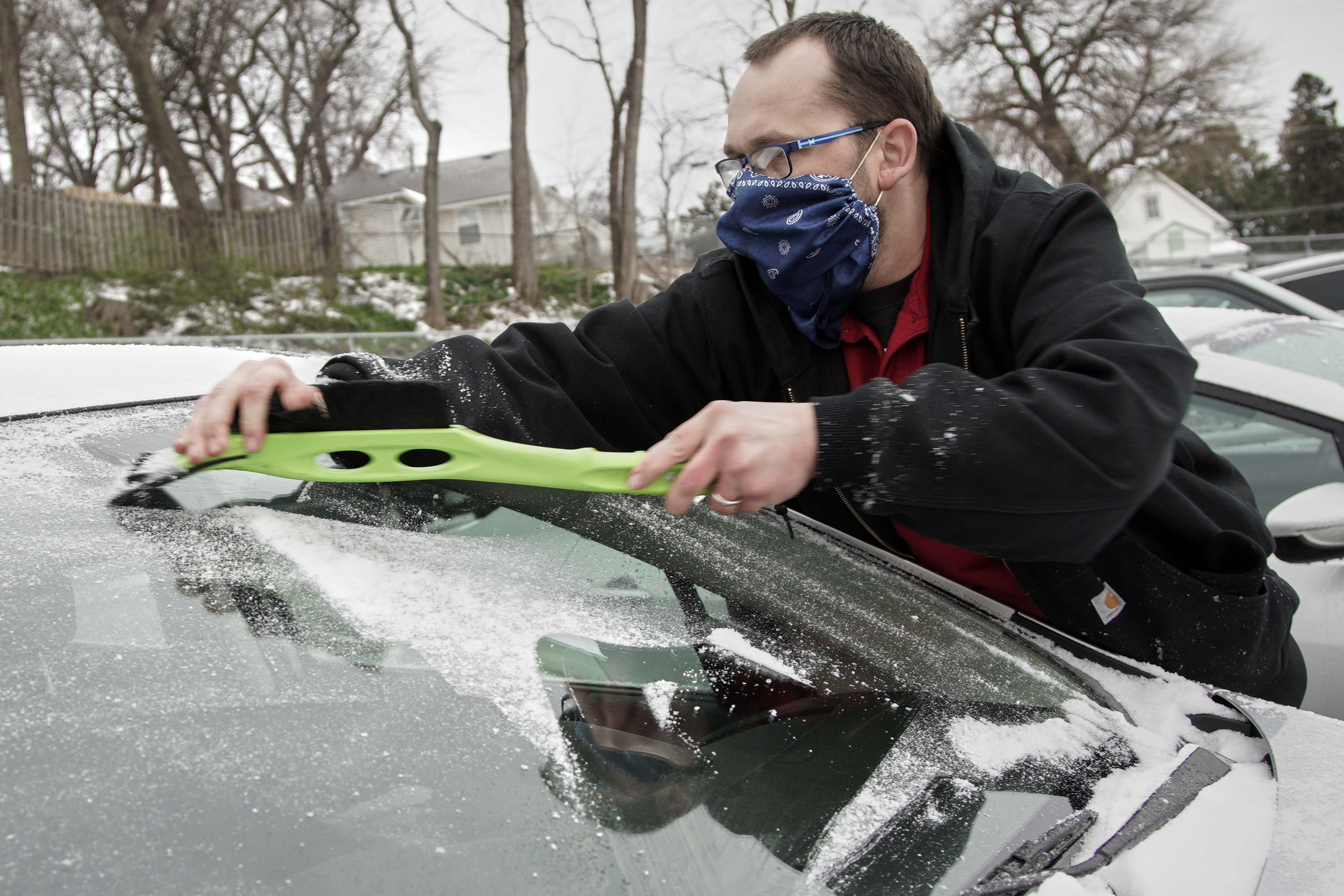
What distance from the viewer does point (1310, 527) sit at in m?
2.08

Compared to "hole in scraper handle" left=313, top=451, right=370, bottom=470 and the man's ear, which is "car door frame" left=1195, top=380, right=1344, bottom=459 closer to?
the man's ear

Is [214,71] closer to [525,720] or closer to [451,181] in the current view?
[451,181]

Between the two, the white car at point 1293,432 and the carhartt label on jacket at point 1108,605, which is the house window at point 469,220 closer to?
the white car at point 1293,432

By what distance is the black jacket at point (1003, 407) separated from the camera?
4.03ft

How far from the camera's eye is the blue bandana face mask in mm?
1807

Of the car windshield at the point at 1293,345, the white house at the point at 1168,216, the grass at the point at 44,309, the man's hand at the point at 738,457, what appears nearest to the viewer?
the man's hand at the point at 738,457

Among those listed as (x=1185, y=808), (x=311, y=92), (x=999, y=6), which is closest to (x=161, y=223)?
(x=311, y=92)

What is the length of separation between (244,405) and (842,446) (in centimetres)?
80

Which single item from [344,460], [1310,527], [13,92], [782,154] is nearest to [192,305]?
[13,92]

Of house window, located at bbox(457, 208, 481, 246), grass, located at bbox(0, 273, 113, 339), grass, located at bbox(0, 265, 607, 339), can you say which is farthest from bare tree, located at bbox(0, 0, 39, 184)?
house window, located at bbox(457, 208, 481, 246)

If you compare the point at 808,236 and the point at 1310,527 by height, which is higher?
the point at 808,236

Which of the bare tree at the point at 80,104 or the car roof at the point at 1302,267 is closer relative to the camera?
the car roof at the point at 1302,267

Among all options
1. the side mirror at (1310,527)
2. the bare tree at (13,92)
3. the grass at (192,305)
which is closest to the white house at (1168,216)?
the grass at (192,305)

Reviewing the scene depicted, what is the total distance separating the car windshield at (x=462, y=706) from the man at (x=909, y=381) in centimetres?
18
